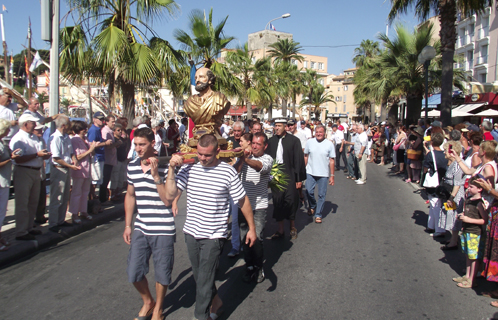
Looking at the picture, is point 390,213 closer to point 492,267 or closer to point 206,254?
point 492,267

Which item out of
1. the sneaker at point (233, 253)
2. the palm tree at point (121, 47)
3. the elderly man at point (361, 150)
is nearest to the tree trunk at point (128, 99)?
the palm tree at point (121, 47)

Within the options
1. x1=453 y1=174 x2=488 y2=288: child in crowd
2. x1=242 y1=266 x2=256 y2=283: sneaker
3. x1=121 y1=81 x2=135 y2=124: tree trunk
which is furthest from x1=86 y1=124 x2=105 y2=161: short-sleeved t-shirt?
x1=453 y1=174 x2=488 y2=288: child in crowd

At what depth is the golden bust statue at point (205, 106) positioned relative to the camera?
518 cm

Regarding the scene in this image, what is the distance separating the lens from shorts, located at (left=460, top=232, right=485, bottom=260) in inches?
169

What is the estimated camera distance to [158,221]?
3.40m

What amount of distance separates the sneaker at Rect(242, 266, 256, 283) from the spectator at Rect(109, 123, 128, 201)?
16.4ft

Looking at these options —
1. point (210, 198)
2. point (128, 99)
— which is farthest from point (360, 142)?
point (210, 198)

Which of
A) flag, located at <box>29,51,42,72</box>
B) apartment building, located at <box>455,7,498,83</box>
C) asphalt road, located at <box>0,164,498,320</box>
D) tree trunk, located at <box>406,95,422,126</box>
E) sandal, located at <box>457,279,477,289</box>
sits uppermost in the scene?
apartment building, located at <box>455,7,498,83</box>

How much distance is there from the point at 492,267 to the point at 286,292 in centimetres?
225

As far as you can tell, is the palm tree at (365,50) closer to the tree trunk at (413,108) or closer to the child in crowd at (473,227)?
the tree trunk at (413,108)

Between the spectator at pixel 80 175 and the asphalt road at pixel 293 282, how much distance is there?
516 mm

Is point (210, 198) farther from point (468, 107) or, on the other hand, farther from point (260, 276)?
point (468, 107)

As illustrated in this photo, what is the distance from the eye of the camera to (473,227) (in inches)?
171

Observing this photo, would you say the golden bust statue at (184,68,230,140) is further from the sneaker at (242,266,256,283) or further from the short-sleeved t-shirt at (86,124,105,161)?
the short-sleeved t-shirt at (86,124,105,161)
